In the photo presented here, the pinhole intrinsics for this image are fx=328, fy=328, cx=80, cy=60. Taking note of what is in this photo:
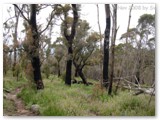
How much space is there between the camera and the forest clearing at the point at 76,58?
411cm

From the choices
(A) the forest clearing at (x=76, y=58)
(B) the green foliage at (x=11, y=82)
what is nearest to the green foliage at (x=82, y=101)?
(A) the forest clearing at (x=76, y=58)

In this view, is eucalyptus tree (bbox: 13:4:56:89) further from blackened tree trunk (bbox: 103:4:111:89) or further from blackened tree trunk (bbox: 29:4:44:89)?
blackened tree trunk (bbox: 103:4:111:89)

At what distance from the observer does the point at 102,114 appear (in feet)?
13.5

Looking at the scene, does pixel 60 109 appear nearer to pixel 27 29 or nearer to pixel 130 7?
pixel 27 29

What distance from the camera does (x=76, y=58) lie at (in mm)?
4184

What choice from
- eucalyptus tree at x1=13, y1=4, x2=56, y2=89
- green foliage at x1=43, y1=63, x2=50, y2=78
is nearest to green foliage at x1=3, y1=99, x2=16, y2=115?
eucalyptus tree at x1=13, y1=4, x2=56, y2=89

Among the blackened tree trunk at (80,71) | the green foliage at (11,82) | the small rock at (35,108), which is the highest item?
the blackened tree trunk at (80,71)

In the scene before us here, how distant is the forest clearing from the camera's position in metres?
4.11

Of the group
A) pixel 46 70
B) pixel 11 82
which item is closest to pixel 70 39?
pixel 46 70

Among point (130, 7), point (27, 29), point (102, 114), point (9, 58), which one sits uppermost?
point (130, 7)

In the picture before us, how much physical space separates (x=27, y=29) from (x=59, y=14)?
0.45 meters

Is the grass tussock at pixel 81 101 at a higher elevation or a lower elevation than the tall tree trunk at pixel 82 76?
lower

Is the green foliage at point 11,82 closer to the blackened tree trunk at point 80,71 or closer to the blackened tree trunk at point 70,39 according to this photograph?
the blackened tree trunk at point 70,39

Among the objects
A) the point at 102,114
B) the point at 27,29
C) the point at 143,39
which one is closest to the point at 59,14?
the point at 27,29
